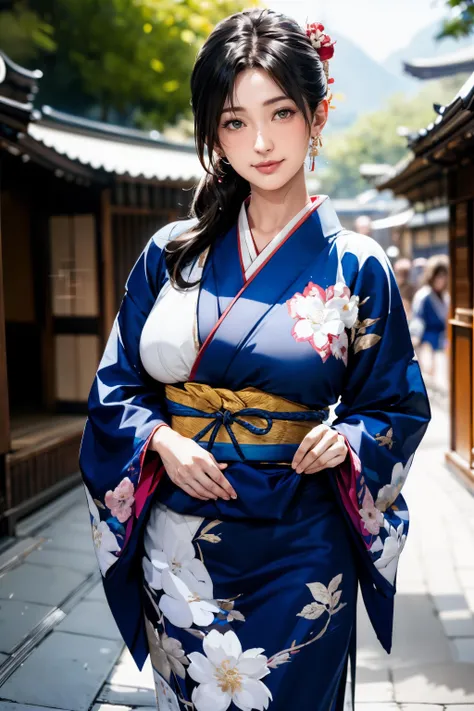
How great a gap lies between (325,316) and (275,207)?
1.32 feet

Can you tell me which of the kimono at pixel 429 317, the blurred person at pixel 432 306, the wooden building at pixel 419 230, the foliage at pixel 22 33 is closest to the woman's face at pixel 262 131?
the blurred person at pixel 432 306

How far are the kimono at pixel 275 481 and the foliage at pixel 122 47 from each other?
49.4 feet

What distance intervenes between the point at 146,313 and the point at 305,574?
86 centimetres

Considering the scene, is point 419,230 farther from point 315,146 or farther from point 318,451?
point 318,451

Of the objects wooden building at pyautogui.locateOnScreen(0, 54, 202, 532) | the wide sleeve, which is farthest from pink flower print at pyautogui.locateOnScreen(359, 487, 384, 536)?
wooden building at pyautogui.locateOnScreen(0, 54, 202, 532)

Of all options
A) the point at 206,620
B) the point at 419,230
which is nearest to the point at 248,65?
the point at 206,620

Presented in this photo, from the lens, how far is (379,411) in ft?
6.99

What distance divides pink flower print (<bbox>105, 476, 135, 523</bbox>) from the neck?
0.78 metres

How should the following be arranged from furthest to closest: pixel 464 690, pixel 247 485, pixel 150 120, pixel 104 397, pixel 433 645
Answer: pixel 150 120, pixel 433 645, pixel 464 690, pixel 104 397, pixel 247 485

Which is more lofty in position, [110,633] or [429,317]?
[429,317]

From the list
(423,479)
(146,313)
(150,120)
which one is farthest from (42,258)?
(150,120)

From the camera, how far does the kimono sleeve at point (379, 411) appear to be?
2100 mm

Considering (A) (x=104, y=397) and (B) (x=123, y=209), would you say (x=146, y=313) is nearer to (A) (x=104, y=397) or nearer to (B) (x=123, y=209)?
(A) (x=104, y=397)

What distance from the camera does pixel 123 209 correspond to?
9000mm
